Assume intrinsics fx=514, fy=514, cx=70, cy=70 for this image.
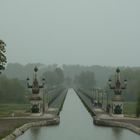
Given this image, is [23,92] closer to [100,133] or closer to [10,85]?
[10,85]

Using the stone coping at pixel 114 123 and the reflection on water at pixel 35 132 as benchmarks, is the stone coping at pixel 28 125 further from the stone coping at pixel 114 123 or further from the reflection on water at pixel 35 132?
the stone coping at pixel 114 123

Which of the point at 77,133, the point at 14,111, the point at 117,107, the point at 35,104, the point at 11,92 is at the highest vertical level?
the point at 11,92

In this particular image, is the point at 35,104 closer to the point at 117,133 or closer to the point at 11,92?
the point at 117,133

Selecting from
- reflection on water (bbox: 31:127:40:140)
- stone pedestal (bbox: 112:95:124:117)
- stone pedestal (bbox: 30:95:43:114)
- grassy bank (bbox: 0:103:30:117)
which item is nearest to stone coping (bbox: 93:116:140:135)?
stone pedestal (bbox: 112:95:124:117)

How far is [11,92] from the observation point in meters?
113

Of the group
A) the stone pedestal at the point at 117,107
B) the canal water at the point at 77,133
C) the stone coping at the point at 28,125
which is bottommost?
the canal water at the point at 77,133

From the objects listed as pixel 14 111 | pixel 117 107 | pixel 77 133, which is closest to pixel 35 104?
pixel 117 107

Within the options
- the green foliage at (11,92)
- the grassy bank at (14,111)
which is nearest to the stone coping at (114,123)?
the grassy bank at (14,111)

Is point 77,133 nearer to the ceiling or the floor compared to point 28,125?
nearer to the floor

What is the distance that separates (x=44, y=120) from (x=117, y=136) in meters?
9.79

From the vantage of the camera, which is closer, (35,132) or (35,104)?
(35,132)

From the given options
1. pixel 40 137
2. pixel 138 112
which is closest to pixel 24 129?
pixel 40 137

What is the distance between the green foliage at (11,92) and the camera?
11069 centimetres

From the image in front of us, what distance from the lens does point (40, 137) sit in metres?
38.6
